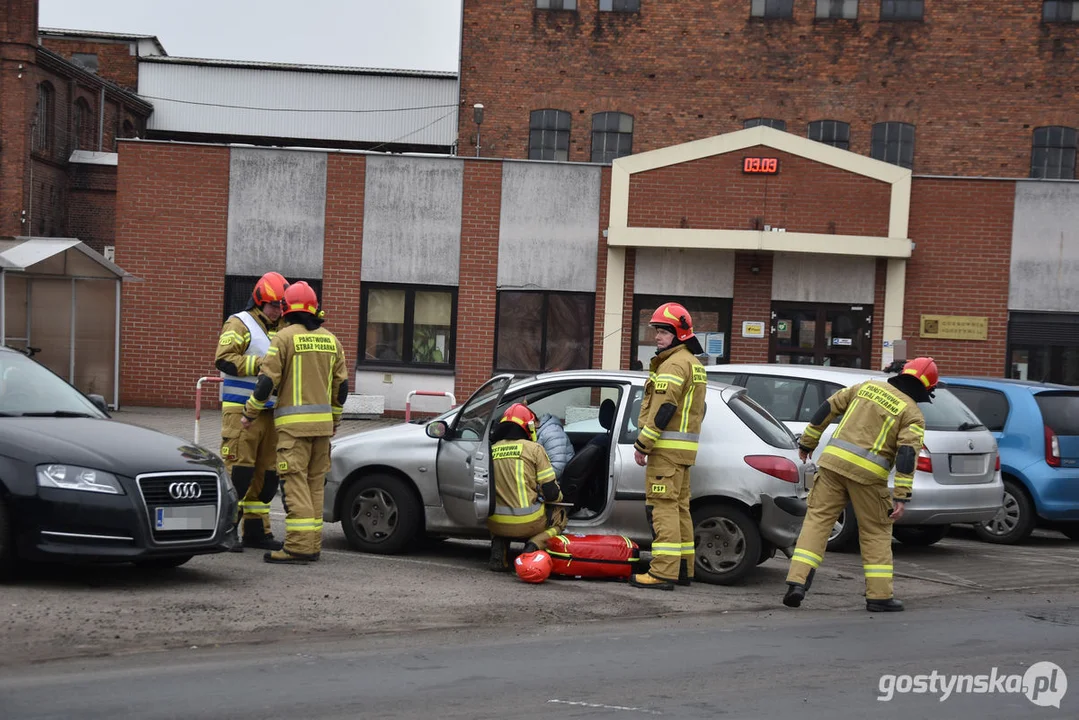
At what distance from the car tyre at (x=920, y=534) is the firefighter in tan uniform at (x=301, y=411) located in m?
5.81

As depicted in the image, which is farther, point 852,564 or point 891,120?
point 891,120

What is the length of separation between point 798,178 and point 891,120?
39.4ft

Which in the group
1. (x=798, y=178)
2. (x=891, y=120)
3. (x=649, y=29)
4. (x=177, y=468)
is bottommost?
(x=177, y=468)

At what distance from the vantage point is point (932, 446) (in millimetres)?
11266

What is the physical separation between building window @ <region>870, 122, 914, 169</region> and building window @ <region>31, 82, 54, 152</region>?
86.7ft

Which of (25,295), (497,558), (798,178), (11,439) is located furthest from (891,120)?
(11,439)

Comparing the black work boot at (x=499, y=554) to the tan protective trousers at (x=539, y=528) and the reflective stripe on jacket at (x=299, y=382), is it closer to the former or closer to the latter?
the tan protective trousers at (x=539, y=528)

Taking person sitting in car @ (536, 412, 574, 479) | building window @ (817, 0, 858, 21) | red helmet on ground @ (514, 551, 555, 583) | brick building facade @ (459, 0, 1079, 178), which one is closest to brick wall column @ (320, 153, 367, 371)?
brick building facade @ (459, 0, 1079, 178)

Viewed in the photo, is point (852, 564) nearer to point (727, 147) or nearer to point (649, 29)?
point (727, 147)

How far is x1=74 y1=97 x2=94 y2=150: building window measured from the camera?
4603 cm

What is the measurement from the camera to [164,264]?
23.9 meters

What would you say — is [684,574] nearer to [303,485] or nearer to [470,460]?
[470,460]

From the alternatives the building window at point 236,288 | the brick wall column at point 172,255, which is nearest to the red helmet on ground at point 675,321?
the building window at point 236,288

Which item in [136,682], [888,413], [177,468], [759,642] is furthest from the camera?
[888,413]
